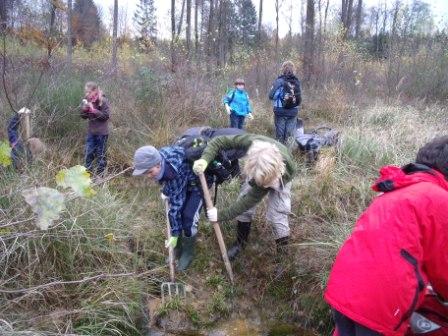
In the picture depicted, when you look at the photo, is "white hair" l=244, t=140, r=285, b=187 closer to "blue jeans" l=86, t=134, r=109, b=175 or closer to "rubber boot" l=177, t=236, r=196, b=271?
"rubber boot" l=177, t=236, r=196, b=271

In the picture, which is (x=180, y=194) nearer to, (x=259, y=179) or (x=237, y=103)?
(x=259, y=179)

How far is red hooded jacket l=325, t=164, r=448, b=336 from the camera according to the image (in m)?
1.86

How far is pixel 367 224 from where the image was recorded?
2.01 m

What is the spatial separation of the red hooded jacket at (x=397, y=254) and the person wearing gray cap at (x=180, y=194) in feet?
6.81

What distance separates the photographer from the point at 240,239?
182 inches

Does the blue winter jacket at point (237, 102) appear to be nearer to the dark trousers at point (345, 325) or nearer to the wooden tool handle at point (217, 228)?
the wooden tool handle at point (217, 228)

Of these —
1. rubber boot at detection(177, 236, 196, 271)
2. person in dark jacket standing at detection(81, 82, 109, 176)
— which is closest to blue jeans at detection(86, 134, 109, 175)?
person in dark jacket standing at detection(81, 82, 109, 176)

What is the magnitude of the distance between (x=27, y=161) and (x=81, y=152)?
92.3 inches

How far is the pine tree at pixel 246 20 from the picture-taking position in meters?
31.2

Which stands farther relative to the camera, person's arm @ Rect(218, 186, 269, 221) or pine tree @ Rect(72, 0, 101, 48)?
pine tree @ Rect(72, 0, 101, 48)

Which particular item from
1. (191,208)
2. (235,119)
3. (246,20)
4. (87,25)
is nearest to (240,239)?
(191,208)

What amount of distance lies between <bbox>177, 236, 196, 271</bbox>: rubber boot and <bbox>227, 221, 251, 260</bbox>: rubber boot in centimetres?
41

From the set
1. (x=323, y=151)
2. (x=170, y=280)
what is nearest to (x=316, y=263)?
(x=170, y=280)

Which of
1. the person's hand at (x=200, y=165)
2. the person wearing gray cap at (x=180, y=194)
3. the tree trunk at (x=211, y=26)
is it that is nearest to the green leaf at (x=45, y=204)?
the person wearing gray cap at (x=180, y=194)
